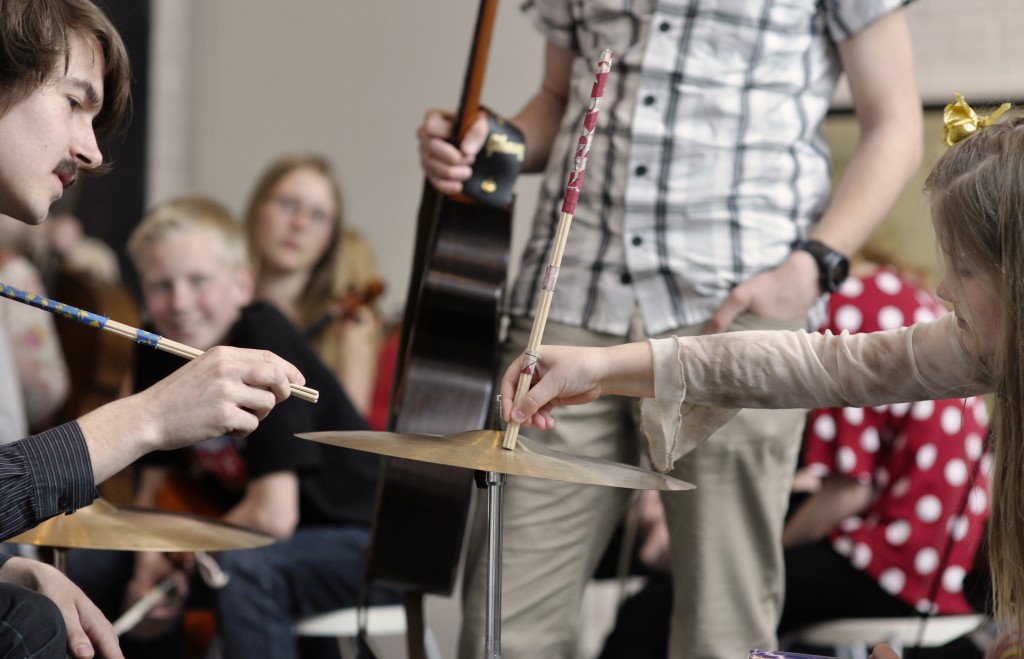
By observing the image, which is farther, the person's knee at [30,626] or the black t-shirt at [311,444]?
the black t-shirt at [311,444]

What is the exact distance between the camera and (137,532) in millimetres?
1452

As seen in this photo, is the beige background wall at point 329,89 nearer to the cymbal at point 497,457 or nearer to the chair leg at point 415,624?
the chair leg at point 415,624

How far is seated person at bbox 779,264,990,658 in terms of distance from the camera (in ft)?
7.04

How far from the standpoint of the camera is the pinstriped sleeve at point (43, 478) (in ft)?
3.46

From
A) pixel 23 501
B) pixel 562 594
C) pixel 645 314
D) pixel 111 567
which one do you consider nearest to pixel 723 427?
pixel 645 314

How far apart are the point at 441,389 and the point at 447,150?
33cm

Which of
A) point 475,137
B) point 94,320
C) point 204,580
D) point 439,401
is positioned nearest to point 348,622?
point 204,580

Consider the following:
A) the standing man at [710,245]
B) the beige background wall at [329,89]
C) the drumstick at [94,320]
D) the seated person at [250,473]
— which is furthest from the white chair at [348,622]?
the beige background wall at [329,89]

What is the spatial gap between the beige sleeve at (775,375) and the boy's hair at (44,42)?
71 centimetres

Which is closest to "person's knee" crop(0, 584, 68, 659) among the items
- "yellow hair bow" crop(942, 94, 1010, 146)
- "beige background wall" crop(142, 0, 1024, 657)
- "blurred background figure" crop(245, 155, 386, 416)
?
"yellow hair bow" crop(942, 94, 1010, 146)

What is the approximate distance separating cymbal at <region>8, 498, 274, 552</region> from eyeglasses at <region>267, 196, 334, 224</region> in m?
1.83

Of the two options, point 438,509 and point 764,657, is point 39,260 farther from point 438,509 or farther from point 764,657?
point 764,657

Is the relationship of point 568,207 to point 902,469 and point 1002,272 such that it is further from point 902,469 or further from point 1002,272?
point 902,469

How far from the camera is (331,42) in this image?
456 centimetres
